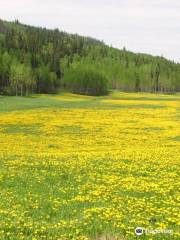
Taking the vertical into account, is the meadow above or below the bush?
below

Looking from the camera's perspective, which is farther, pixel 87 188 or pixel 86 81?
pixel 86 81

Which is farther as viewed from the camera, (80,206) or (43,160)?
(43,160)

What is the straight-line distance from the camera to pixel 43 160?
29375 millimetres

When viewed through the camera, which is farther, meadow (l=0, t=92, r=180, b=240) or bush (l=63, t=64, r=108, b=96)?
bush (l=63, t=64, r=108, b=96)

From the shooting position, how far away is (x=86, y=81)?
17550 cm

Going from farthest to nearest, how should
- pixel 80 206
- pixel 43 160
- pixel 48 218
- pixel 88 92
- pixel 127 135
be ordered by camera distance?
pixel 88 92
pixel 127 135
pixel 43 160
pixel 80 206
pixel 48 218

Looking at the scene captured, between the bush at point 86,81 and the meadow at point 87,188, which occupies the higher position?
the bush at point 86,81

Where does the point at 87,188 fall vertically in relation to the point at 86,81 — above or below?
below

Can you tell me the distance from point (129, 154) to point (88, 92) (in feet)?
475

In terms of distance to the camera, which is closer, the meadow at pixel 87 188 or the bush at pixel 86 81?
the meadow at pixel 87 188

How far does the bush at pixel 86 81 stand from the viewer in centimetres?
17350

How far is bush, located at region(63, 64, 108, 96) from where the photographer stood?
569 ft

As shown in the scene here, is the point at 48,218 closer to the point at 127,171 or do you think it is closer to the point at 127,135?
the point at 127,171

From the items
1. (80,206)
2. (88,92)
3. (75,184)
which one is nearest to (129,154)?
(75,184)
